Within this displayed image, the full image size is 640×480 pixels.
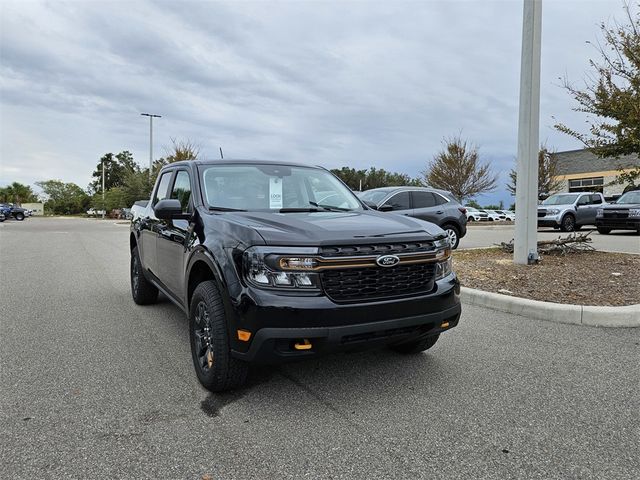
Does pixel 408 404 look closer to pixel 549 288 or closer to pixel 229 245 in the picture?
pixel 229 245

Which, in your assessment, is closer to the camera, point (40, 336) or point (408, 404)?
point (408, 404)

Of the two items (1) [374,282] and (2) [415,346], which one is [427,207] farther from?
(1) [374,282]

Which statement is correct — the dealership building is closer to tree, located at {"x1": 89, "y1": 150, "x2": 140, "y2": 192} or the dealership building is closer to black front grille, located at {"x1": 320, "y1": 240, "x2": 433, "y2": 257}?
black front grille, located at {"x1": 320, "y1": 240, "x2": 433, "y2": 257}

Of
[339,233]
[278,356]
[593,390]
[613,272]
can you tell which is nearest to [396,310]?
[339,233]

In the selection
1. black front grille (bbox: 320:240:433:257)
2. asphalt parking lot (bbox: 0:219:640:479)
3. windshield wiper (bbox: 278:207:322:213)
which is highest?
windshield wiper (bbox: 278:207:322:213)

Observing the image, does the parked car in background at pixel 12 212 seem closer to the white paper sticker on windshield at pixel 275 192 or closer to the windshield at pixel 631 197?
the windshield at pixel 631 197

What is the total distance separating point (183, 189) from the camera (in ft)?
14.7

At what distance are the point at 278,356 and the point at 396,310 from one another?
82 cm

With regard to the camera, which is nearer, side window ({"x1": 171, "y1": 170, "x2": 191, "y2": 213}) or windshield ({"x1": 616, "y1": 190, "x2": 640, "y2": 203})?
side window ({"x1": 171, "y1": 170, "x2": 191, "y2": 213})

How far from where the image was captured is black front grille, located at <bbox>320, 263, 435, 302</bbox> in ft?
9.61

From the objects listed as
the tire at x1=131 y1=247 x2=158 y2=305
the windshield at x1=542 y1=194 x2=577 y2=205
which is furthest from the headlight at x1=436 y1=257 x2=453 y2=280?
the windshield at x1=542 y1=194 x2=577 y2=205

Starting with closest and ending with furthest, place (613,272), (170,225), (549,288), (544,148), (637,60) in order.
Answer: (170,225), (549,288), (613,272), (637,60), (544,148)

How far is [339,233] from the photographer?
304 cm

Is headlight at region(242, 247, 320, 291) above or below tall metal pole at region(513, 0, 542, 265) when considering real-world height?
below
